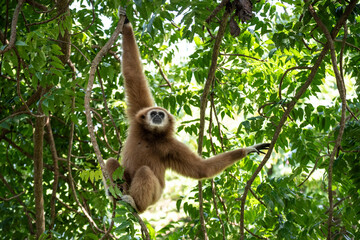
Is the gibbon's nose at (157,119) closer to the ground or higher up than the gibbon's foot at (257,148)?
higher up

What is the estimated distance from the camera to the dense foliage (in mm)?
3496

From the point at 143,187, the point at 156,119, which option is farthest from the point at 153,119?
the point at 143,187

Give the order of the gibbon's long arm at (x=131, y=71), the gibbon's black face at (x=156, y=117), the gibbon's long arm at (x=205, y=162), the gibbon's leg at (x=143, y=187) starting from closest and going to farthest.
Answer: the gibbon's leg at (x=143, y=187)
the gibbon's long arm at (x=205, y=162)
the gibbon's black face at (x=156, y=117)
the gibbon's long arm at (x=131, y=71)

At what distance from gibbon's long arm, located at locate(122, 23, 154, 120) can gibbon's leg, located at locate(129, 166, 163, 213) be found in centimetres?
98

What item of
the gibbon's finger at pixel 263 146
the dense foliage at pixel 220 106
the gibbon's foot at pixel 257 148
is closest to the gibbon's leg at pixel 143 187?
the dense foliage at pixel 220 106

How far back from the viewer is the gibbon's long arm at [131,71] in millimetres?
4863

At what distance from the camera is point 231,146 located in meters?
5.41

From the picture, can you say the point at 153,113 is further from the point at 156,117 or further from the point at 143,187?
the point at 143,187

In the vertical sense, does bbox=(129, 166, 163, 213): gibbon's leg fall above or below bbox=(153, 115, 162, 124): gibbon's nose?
below

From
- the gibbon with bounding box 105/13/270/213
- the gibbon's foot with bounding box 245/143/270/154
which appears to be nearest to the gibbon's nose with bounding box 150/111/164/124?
the gibbon with bounding box 105/13/270/213

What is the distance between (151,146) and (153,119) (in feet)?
1.16

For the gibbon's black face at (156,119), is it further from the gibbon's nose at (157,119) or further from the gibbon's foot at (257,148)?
the gibbon's foot at (257,148)

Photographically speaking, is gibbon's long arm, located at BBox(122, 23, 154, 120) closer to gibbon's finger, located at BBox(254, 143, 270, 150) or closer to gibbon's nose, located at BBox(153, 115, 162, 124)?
gibbon's nose, located at BBox(153, 115, 162, 124)

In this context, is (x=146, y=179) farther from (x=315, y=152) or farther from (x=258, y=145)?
(x=315, y=152)
